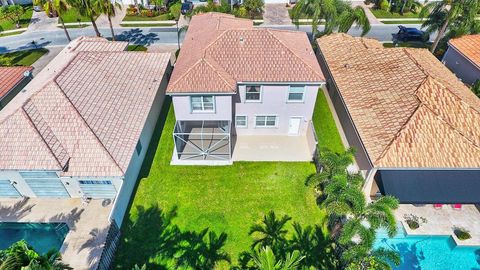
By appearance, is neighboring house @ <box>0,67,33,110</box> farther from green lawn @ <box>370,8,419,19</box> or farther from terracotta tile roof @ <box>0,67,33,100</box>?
green lawn @ <box>370,8,419,19</box>

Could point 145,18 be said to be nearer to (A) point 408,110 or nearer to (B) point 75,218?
(B) point 75,218

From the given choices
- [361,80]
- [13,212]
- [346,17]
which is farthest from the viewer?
[346,17]

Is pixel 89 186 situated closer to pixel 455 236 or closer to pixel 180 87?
pixel 180 87

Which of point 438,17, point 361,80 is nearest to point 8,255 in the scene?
point 361,80

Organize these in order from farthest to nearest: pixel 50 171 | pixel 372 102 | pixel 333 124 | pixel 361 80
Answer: pixel 333 124
pixel 361 80
pixel 372 102
pixel 50 171

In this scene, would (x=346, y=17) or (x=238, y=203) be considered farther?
(x=346, y=17)

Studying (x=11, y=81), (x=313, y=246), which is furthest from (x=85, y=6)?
(x=313, y=246)
